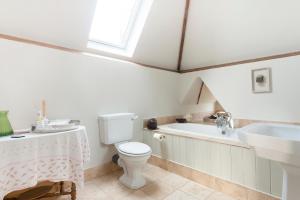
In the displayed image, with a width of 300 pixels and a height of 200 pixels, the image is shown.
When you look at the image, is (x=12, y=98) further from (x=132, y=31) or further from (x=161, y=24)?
(x=161, y=24)

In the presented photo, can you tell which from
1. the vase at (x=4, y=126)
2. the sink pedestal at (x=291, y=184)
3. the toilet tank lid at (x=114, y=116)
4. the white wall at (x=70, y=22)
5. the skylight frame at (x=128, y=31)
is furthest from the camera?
the skylight frame at (x=128, y=31)

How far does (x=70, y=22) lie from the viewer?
75.7 inches

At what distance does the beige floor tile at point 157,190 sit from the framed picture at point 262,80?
1.80 m

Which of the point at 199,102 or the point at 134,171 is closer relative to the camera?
the point at 134,171

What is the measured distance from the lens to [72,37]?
80.8 inches

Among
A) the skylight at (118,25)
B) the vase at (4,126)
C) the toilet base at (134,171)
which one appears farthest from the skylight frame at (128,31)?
the toilet base at (134,171)

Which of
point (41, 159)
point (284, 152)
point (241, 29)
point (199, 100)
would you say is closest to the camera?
point (284, 152)

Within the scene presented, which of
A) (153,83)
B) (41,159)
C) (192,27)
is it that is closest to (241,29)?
(192,27)

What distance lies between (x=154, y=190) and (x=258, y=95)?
192 centimetres

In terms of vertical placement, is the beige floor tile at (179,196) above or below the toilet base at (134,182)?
below

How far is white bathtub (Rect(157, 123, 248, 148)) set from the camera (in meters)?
1.97

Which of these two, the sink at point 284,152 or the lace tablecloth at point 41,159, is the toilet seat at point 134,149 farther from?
the sink at point 284,152

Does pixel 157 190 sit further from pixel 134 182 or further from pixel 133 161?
pixel 133 161

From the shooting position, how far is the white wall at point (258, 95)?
2137 millimetres
